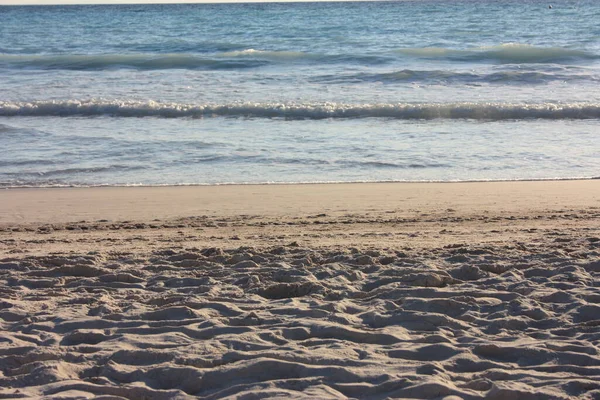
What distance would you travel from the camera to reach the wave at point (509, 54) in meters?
22.0

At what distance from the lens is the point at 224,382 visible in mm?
3244

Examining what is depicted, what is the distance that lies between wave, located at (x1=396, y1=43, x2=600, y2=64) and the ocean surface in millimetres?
66

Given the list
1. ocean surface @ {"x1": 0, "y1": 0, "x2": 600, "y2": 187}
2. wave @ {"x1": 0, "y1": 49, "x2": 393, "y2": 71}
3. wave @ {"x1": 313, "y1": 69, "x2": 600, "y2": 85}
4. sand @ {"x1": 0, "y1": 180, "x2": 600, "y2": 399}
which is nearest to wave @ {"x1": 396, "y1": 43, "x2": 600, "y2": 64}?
ocean surface @ {"x1": 0, "y1": 0, "x2": 600, "y2": 187}

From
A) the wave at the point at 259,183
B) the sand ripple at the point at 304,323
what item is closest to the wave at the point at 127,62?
the wave at the point at 259,183

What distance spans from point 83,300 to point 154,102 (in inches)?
402

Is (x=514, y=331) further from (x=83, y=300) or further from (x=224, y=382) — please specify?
(x=83, y=300)

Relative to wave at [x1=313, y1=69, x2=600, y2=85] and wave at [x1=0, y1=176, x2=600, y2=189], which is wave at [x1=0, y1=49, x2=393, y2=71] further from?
wave at [x1=0, y1=176, x2=600, y2=189]

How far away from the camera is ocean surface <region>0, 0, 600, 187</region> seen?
29.4 ft

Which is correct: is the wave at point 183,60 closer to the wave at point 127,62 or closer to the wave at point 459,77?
the wave at point 127,62

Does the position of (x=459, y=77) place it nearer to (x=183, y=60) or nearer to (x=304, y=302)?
(x=183, y=60)

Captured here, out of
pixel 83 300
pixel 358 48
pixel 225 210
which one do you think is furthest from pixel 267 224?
pixel 358 48

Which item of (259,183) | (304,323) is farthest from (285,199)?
(304,323)

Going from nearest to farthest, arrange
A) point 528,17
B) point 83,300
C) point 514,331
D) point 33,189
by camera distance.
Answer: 1. point 514,331
2. point 83,300
3. point 33,189
4. point 528,17

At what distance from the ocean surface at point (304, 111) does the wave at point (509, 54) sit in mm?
66
